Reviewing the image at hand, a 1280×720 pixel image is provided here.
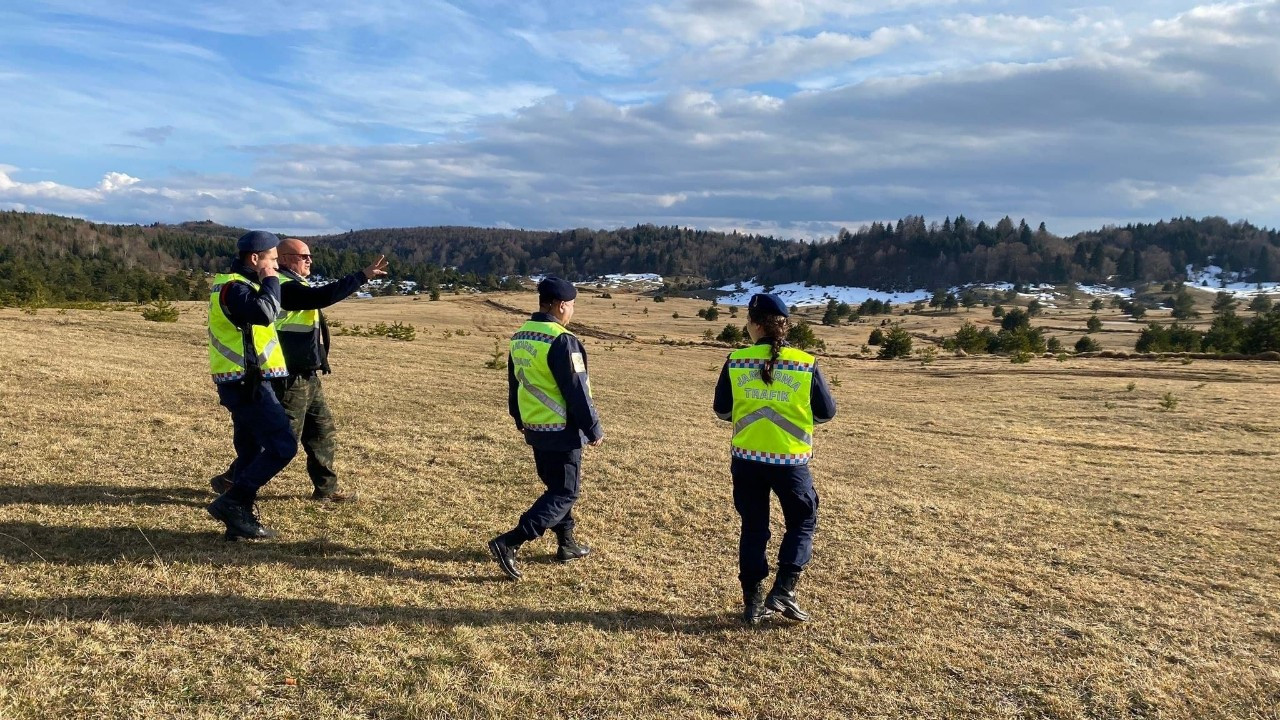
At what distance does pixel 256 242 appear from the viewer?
5.87 metres

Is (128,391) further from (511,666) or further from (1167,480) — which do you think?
(1167,480)

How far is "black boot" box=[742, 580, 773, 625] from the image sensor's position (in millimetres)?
5395

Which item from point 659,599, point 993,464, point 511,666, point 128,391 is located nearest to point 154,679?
point 511,666

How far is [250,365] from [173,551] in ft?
5.34

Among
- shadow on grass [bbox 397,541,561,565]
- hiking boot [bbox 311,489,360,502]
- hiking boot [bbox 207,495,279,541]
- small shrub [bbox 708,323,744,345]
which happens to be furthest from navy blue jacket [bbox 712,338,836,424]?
small shrub [bbox 708,323,744,345]

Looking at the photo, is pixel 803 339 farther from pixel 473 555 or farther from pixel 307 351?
pixel 307 351

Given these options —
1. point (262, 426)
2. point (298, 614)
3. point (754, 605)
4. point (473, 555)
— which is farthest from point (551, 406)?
point (262, 426)

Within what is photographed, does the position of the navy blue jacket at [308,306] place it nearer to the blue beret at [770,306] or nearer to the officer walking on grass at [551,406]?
the officer walking on grass at [551,406]

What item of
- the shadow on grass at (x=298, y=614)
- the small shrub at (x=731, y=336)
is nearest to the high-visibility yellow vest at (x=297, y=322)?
the shadow on grass at (x=298, y=614)

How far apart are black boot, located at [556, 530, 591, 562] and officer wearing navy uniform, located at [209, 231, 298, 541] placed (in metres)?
2.46

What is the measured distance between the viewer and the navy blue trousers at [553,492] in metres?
5.83

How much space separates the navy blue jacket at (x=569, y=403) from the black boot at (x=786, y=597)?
1807 mm

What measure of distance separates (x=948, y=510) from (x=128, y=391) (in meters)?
13.2

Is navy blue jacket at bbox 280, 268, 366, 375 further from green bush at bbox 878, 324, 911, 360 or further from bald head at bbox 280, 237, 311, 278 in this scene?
green bush at bbox 878, 324, 911, 360
